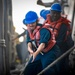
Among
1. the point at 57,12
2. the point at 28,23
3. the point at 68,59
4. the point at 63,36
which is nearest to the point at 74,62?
the point at 68,59

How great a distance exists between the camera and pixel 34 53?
320 centimetres

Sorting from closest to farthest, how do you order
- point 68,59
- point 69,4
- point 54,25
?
point 54,25
point 68,59
point 69,4

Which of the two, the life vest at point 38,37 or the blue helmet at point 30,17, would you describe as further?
the blue helmet at point 30,17

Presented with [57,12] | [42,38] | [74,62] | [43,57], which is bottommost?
[74,62]

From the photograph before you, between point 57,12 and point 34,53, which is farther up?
point 57,12

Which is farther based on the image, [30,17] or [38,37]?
[30,17]

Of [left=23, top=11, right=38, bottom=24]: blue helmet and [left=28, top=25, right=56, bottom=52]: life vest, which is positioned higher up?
[left=23, top=11, right=38, bottom=24]: blue helmet

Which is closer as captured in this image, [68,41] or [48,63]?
[48,63]

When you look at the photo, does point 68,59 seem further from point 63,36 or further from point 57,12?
point 57,12

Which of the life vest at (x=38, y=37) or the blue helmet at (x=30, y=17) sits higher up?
the blue helmet at (x=30, y=17)

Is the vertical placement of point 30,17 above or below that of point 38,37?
above

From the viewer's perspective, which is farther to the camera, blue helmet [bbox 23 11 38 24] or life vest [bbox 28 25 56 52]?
blue helmet [bbox 23 11 38 24]

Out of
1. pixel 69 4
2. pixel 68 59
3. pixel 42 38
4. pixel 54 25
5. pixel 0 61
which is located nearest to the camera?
pixel 42 38

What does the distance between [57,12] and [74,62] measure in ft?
2.61
